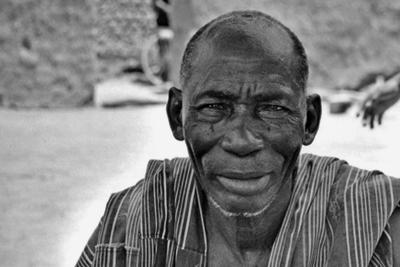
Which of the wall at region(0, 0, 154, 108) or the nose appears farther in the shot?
the wall at region(0, 0, 154, 108)

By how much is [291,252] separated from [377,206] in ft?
0.70

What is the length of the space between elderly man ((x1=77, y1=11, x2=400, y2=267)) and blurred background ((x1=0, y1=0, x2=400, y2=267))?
2195 millimetres

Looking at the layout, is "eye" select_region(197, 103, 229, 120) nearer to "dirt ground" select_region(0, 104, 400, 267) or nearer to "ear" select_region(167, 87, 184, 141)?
"ear" select_region(167, 87, 184, 141)

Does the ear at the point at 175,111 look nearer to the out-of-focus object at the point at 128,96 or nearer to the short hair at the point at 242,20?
the short hair at the point at 242,20

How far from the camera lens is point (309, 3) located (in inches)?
412

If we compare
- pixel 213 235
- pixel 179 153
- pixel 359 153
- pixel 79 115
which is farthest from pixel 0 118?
pixel 213 235

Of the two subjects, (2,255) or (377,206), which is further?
(2,255)

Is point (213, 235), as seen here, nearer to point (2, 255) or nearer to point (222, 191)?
point (222, 191)

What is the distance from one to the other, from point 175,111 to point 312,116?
32cm

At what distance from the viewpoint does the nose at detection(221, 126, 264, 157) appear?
1.98m

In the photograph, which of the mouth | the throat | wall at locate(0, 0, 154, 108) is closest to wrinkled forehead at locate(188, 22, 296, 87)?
the mouth

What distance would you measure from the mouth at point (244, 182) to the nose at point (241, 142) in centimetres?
5

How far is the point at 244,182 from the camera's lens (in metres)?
2.02

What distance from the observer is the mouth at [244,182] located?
6.60 ft
